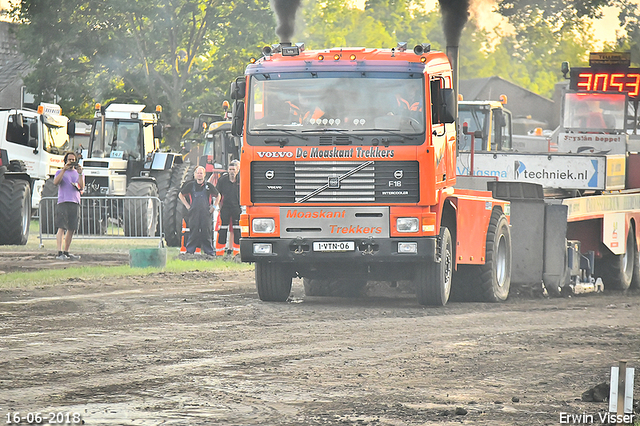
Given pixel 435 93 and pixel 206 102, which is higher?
pixel 206 102

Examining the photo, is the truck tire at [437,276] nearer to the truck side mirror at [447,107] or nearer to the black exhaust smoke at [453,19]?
the truck side mirror at [447,107]

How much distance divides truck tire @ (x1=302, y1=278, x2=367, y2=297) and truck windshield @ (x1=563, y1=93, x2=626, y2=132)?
10.8 metres

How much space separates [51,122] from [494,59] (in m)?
96.5

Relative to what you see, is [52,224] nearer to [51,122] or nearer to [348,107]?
[51,122]

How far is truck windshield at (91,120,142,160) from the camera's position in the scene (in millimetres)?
30172

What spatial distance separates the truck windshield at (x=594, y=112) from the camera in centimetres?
2556

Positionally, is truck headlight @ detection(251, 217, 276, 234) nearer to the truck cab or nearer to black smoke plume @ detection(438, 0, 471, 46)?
black smoke plume @ detection(438, 0, 471, 46)

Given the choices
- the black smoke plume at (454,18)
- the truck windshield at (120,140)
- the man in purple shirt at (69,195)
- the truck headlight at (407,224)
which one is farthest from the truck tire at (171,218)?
the truck headlight at (407,224)

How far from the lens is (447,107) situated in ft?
45.9

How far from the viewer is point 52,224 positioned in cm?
2517

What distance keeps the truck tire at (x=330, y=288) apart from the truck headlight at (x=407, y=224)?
113 inches

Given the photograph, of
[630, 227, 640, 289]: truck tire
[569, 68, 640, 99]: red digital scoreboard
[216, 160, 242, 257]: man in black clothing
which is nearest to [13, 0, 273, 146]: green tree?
[569, 68, 640, 99]: red digital scoreboard

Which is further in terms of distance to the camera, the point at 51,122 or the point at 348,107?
the point at 51,122

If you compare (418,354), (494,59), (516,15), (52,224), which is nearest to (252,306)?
(418,354)
